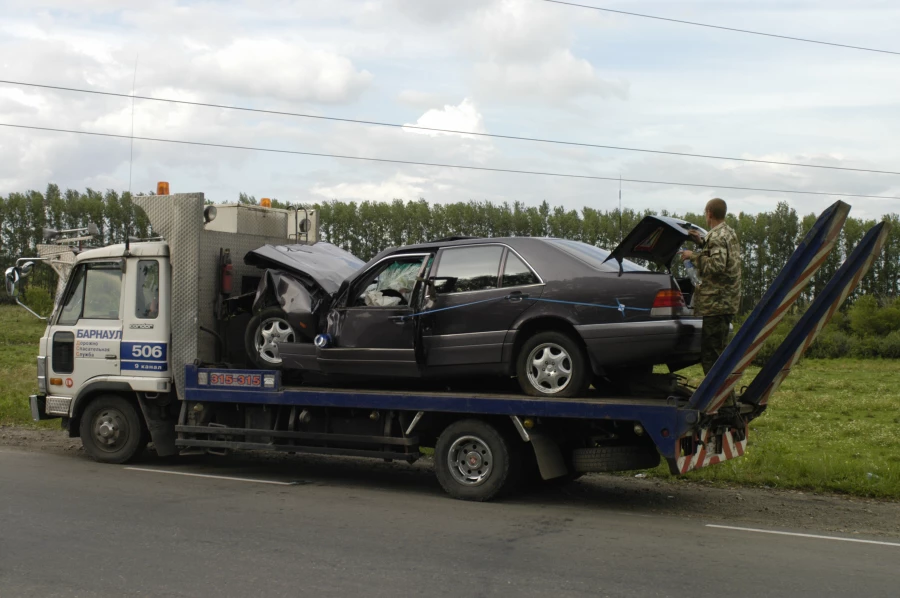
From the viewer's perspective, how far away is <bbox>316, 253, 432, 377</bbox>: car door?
8906 millimetres

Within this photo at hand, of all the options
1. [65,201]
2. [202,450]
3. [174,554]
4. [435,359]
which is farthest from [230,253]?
[65,201]

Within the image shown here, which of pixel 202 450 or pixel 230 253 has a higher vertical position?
pixel 230 253

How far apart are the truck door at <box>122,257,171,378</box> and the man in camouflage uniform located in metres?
5.78

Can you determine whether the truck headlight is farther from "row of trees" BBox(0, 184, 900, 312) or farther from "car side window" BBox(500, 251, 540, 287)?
"row of trees" BBox(0, 184, 900, 312)

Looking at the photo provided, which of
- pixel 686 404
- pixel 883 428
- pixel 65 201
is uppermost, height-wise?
pixel 65 201

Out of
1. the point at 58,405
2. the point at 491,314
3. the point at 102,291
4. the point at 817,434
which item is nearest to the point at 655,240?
the point at 491,314

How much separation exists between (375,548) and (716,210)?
4042 millimetres

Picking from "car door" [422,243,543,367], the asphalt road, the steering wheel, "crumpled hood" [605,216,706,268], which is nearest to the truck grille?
the asphalt road

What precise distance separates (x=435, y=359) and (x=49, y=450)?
20.0 ft

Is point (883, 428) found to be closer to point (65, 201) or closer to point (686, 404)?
point (686, 404)

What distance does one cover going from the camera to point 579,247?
345 inches

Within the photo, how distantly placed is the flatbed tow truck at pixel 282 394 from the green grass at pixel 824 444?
6.05 feet

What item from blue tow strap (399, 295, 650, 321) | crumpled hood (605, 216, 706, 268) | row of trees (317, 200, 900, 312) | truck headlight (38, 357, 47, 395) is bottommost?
truck headlight (38, 357, 47, 395)

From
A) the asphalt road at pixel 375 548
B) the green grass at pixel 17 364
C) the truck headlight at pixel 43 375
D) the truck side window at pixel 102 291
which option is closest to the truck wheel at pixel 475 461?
the asphalt road at pixel 375 548
